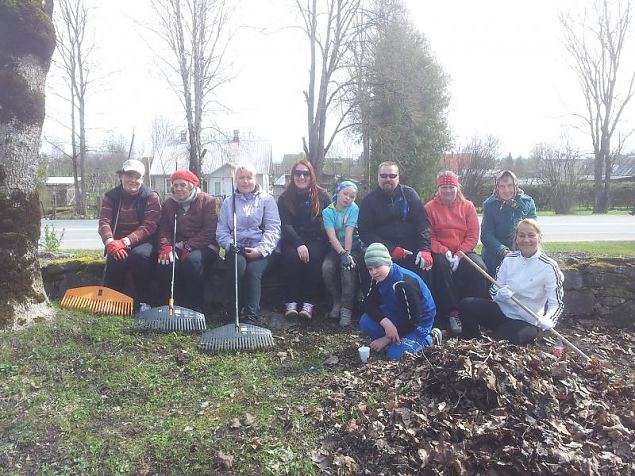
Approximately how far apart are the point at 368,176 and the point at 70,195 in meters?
23.7

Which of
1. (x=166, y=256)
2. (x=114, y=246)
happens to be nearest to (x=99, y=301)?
(x=114, y=246)

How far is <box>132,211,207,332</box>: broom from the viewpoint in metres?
4.58

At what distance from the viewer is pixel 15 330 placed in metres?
4.17

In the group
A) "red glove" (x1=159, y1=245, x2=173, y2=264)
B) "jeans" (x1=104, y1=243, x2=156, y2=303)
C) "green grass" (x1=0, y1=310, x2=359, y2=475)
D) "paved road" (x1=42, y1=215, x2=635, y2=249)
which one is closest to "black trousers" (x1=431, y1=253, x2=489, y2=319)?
"green grass" (x1=0, y1=310, x2=359, y2=475)

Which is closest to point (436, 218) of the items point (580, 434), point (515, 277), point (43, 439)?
point (515, 277)

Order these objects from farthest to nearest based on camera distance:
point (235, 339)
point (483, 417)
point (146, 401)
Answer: point (235, 339)
point (146, 401)
point (483, 417)

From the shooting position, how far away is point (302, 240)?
18.2ft

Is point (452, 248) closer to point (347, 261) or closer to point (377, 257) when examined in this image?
point (347, 261)

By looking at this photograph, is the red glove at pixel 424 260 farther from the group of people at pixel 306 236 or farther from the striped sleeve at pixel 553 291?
the striped sleeve at pixel 553 291

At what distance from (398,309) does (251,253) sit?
1692 mm

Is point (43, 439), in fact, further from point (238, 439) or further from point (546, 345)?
point (546, 345)

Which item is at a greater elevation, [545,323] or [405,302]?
[405,302]

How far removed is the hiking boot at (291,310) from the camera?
5.29 meters

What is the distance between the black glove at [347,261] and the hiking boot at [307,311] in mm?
591
